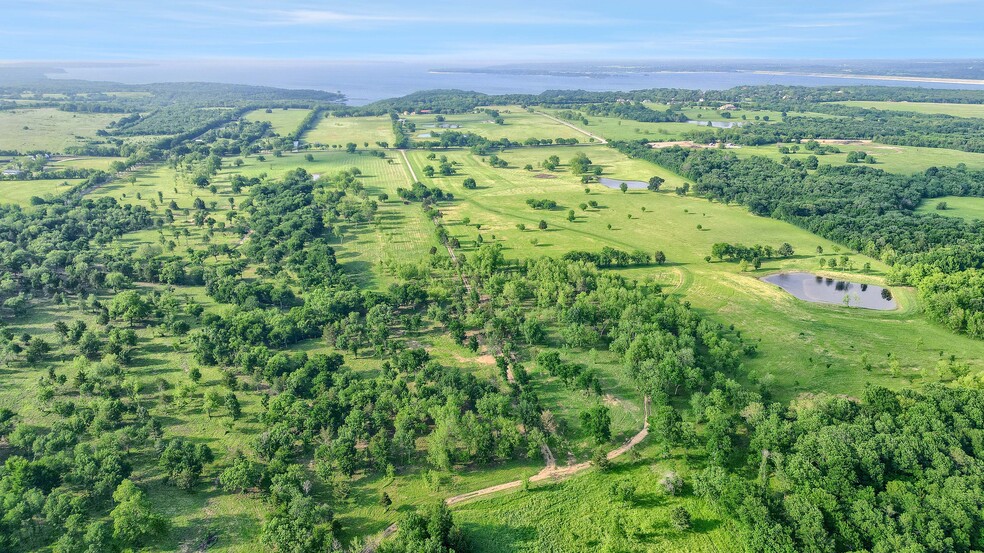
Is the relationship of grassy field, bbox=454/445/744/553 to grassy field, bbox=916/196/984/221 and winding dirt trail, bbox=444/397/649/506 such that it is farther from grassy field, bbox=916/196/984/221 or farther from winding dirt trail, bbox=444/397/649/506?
grassy field, bbox=916/196/984/221

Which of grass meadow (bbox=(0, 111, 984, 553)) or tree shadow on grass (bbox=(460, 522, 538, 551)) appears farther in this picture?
grass meadow (bbox=(0, 111, 984, 553))

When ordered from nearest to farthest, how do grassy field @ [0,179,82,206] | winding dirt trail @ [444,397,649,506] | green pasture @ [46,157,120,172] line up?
winding dirt trail @ [444,397,649,506] < grassy field @ [0,179,82,206] < green pasture @ [46,157,120,172]

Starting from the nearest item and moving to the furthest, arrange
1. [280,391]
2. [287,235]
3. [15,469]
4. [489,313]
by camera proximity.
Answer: [15,469]
[280,391]
[489,313]
[287,235]

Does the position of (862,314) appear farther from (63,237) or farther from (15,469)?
→ (63,237)

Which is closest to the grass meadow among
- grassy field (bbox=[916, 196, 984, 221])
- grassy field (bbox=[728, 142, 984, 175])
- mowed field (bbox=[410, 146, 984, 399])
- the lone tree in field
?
mowed field (bbox=[410, 146, 984, 399])

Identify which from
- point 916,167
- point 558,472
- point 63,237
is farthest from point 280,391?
point 916,167

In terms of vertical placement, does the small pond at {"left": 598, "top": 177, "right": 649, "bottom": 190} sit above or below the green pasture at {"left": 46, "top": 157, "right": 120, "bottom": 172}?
→ below
